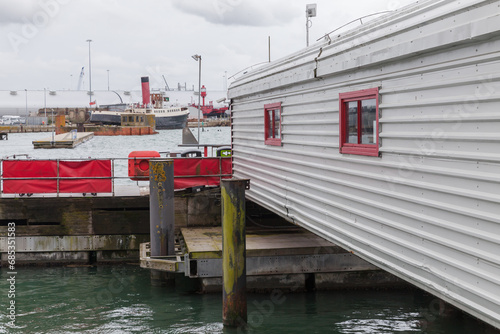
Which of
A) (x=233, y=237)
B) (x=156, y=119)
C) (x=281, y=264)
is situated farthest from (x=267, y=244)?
(x=156, y=119)

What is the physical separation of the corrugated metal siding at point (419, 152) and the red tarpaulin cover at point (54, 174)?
25.8 ft

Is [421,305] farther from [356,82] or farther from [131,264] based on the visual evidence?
[131,264]

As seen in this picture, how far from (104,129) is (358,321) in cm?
10848

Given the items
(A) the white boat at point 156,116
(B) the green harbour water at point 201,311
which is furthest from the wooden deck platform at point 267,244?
(A) the white boat at point 156,116

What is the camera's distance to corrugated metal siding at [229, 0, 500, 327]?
6477mm

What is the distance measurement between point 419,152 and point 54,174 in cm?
1266

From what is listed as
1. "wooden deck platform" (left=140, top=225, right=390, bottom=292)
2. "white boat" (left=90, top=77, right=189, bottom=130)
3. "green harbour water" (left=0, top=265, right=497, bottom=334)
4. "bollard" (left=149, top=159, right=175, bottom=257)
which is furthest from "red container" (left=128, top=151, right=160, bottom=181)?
"white boat" (left=90, top=77, right=189, bottom=130)

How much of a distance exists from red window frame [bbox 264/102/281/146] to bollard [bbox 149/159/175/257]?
2.04m

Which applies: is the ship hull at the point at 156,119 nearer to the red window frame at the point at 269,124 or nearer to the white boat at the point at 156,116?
the white boat at the point at 156,116

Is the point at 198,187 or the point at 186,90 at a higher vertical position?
the point at 186,90

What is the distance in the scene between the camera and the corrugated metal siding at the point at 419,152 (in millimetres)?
6477

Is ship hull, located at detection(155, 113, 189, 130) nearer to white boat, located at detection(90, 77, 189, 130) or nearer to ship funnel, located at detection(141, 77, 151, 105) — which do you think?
white boat, located at detection(90, 77, 189, 130)

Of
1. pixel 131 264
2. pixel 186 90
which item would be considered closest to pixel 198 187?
pixel 131 264

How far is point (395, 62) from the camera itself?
27.4ft
